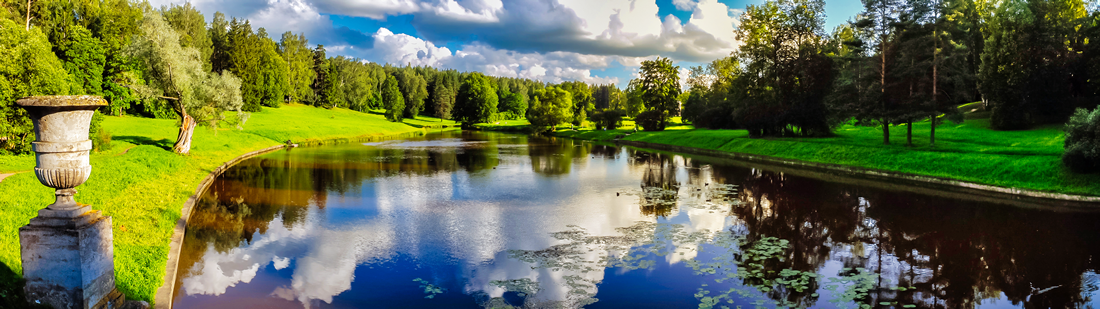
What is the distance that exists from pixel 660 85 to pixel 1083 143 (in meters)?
53.8

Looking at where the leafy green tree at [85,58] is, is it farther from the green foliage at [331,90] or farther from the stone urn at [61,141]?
the green foliage at [331,90]

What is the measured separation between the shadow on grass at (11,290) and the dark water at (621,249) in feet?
7.07

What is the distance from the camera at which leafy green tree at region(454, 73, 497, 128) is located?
110 metres

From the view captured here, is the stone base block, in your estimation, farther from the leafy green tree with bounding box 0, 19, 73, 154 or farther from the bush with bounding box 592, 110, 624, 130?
the bush with bounding box 592, 110, 624, 130

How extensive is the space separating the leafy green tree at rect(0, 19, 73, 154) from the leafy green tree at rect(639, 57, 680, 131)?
200ft

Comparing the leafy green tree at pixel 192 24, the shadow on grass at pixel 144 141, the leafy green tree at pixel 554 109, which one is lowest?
the shadow on grass at pixel 144 141

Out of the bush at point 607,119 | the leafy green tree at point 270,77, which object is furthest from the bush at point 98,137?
the bush at point 607,119

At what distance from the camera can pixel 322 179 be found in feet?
83.3

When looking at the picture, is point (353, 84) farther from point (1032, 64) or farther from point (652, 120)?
point (1032, 64)

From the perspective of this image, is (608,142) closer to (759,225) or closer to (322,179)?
(322,179)

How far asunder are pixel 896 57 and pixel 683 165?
14.2 metres

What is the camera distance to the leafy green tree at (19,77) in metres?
20.7

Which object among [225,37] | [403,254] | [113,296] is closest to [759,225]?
[403,254]

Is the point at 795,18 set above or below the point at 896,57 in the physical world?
above
